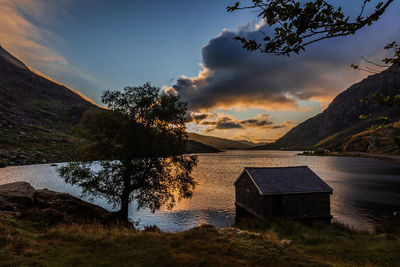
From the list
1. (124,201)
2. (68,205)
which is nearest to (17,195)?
(68,205)

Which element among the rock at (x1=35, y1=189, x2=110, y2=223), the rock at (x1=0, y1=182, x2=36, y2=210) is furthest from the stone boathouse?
the rock at (x1=0, y1=182, x2=36, y2=210)

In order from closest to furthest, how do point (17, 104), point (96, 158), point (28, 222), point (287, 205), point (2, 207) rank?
point (28, 222) < point (2, 207) < point (96, 158) < point (287, 205) < point (17, 104)

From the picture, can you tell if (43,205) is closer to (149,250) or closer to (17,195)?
(17,195)

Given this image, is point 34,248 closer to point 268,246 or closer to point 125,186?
point 268,246

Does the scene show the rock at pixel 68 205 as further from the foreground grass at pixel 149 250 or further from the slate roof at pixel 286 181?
the slate roof at pixel 286 181

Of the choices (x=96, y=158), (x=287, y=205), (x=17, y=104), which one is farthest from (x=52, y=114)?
(x=287, y=205)

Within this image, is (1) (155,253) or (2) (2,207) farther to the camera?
(2) (2,207)

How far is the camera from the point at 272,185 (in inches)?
1236

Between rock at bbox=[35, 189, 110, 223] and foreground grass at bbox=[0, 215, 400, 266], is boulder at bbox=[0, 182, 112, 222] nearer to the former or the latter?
rock at bbox=[35, 189, 110, 223]

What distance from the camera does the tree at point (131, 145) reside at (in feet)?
83.2

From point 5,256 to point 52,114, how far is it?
230144 millimetres

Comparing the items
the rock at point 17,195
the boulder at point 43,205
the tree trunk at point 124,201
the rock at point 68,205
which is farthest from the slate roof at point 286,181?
the rock at point 17,195

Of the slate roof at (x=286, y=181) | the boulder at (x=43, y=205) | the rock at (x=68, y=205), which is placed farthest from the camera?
the slate roof at (x=286, y=181)

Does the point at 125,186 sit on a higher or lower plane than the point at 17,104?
lower
